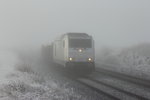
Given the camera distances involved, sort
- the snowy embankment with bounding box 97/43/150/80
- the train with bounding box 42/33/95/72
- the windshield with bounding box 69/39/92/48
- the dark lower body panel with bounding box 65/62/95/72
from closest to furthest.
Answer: the dark lower body panel with bounding box 65/62/95/72
the train with bounding box 42/33/95/72
the windshield with bounding box 69/39/92/48
the snowy embankment with bounding box 97/43/150/80

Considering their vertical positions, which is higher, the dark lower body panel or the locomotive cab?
the locomotive cab

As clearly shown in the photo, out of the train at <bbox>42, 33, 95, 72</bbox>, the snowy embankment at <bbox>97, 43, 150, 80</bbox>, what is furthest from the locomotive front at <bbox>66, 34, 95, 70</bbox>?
the snowy embankment at <bbox>97, 43, 150, 80</bbox>

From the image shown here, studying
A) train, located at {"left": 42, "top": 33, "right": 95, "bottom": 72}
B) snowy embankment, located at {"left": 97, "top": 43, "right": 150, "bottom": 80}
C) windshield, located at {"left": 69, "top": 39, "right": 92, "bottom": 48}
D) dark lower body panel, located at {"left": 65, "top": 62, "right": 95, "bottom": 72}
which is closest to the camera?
dark lower body panel, located at {"left": 65, "top": 62, "right": 95, "bottom": 72}

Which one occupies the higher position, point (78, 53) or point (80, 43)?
point (80, 43)

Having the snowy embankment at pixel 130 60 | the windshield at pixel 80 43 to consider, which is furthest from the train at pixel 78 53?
the snowy embankment at pixel 130 60

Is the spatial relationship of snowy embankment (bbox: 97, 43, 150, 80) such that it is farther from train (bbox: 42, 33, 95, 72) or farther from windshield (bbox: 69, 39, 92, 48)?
windshield (bbox: 69, 39, 92, 48)

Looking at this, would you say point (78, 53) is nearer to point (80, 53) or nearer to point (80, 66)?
point (80, 53)

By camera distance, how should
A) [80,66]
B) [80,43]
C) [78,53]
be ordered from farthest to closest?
[80,43] → [78,53] → [80,66]

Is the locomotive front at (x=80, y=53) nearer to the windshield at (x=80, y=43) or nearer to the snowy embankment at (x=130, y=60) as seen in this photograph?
the windshield at (x=80, y=43)

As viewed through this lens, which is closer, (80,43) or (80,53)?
(80,53)

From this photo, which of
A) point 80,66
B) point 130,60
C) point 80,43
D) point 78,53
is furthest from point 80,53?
point 130,60

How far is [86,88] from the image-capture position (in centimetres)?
1661

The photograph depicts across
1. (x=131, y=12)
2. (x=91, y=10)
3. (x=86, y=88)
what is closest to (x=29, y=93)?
(x=86, y=88)

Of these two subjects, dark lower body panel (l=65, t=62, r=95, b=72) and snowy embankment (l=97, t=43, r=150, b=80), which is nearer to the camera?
dark lower body panel (l=65, t=62, r=95, b=72)
